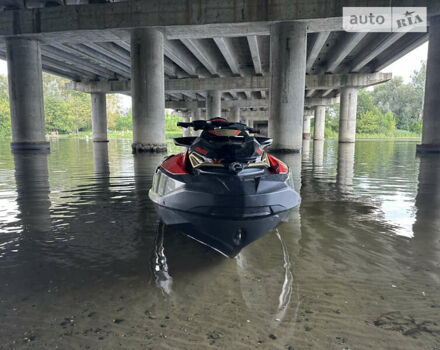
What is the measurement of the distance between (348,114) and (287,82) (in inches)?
929

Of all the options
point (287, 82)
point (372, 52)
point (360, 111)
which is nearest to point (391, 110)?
point (360, 111)

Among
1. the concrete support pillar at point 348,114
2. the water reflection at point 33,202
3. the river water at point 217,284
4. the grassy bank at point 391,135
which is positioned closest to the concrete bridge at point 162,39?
the water reflection at point 33,202

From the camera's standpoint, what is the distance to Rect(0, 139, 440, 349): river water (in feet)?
6.48

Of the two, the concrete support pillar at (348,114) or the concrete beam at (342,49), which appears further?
the concrete support pillar at (348,114)

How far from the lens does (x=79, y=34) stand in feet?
56.2

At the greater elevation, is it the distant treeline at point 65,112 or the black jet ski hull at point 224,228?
the distant treeline at point 65,112

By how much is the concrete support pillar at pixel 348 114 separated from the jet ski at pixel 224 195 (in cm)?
3614

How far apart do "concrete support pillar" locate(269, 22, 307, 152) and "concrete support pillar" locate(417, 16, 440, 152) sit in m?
7.19

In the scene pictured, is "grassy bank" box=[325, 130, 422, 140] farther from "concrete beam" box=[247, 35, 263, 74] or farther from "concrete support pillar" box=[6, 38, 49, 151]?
"concrete support pillar" box=[6, 38, 49, 151]

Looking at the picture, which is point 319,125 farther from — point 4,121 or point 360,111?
point 4,121

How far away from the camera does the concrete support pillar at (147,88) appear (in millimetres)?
16516

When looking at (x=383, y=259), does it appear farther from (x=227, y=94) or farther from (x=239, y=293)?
(x=227, y=94)

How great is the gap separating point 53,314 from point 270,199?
191 cm

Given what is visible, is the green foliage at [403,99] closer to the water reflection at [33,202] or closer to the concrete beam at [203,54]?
the concrete beam at [203,54]
